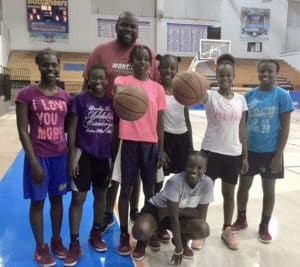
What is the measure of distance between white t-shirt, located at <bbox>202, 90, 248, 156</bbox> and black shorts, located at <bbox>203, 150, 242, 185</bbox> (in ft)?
0.12

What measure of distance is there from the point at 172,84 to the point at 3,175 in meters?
2.79

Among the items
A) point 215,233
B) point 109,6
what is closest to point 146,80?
point 215,233

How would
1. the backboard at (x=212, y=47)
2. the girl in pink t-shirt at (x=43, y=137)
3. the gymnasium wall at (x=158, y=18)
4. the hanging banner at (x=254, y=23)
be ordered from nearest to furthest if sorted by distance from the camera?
the girl in pink t-shirt at (x=43, y=137), the backboard at (x=212, y=47), the gymnasium wall at (x=158, y=18), the hanging banner at (x=254, y=23)

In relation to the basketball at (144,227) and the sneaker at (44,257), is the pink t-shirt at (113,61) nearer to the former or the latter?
the basketball at (144,227)

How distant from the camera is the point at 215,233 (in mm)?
2676

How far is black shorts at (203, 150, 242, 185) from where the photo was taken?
2371mm

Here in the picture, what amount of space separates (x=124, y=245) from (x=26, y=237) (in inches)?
30.9

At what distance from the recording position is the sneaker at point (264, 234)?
99.2 inches

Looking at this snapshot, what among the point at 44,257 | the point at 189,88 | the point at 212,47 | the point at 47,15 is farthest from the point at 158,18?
the point at 44,257

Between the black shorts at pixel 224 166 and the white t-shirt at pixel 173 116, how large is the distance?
290 mm

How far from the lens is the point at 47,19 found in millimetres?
15188

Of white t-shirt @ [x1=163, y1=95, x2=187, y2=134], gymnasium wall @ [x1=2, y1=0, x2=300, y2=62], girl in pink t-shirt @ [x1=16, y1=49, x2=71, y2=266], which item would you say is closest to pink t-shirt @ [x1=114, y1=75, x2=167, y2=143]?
white t-shirt @ [x1=163, y1=95, x2=187, y2=134]

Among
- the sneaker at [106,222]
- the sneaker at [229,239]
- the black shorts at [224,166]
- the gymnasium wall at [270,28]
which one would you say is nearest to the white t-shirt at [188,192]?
the black shorts at [224,166]

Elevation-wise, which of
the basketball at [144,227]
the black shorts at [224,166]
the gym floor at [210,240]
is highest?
the black shorts at [224,166]
